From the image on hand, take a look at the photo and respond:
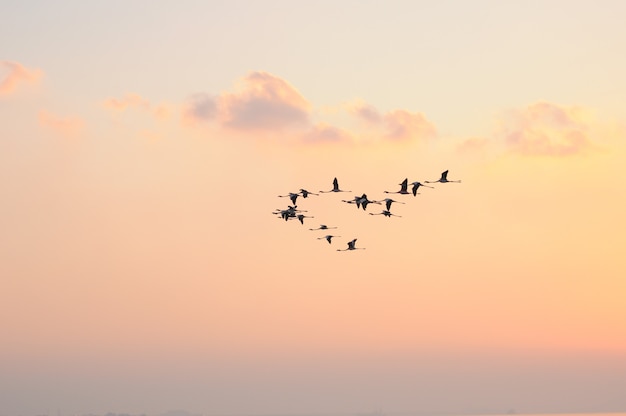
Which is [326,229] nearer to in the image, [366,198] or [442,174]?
[366,198]

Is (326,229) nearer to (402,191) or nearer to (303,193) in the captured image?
(303,193)

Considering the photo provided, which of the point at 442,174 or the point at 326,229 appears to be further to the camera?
the point at 326,229

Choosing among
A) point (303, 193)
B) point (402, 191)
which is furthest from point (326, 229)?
point (402, 191)

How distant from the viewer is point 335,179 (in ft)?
429

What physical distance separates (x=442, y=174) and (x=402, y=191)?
598 cm

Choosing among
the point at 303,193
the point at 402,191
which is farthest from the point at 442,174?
the point at 303,193

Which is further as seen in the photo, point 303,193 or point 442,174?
point 303,193

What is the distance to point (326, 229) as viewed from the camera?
138 meters

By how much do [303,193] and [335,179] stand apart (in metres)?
5.17

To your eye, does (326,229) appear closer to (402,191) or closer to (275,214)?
(275,214)

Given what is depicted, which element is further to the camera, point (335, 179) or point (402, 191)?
point (335, 179)

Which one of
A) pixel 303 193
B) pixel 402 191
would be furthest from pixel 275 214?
pixel 402 191

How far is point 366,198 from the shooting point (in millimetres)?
128750

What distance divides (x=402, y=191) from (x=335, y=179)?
466 inches
